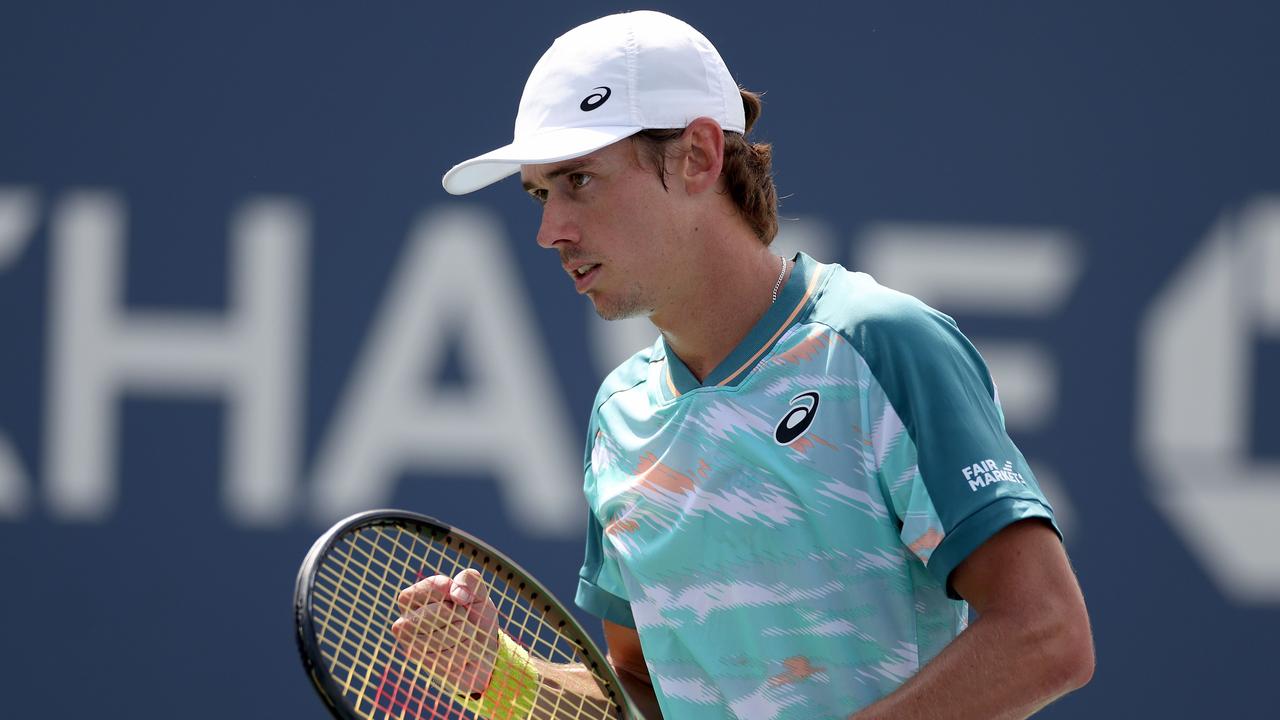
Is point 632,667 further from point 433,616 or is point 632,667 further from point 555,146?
point 555,146

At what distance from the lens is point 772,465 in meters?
1.70

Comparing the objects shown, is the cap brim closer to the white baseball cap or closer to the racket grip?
the white baseball cap

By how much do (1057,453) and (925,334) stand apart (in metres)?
2.27

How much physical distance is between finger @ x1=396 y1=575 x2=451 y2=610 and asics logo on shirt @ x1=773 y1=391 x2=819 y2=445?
0.46 meters

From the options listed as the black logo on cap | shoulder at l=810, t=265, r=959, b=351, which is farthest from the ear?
shoulder at l=810, t=265, r=959, b=351

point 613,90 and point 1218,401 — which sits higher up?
point 613,90

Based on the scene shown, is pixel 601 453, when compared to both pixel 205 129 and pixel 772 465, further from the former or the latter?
pixel 205 129

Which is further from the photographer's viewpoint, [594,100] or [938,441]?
[594,100]

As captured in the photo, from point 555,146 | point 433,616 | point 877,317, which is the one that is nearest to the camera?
point 877,317

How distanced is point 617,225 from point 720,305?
0.16 m

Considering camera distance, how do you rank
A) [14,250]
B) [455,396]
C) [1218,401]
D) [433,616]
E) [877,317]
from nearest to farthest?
[877,317] < [433,616] < [1218,401] < [455,396] < [14,250]

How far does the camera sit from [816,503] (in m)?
1.66

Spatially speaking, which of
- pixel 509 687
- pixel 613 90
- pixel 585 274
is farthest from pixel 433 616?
pixel 613 90

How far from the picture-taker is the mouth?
5.97ft
